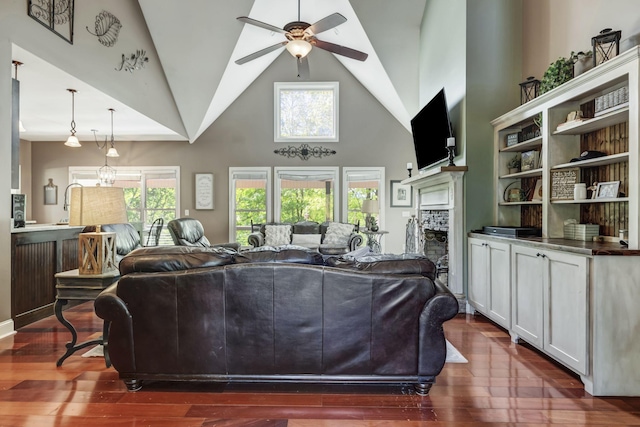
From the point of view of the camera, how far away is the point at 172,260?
2.12 m

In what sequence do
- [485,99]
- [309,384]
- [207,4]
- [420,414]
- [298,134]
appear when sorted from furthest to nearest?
[298,134], [207,4], [485,99], [309,384], [420,414]

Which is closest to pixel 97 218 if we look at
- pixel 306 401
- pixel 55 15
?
pixel 306 401

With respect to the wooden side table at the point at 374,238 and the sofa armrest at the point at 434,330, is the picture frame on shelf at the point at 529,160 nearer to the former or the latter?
the sofa armrest at the point at 434,330

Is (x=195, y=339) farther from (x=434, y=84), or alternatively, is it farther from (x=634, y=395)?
(x=434, y=84)

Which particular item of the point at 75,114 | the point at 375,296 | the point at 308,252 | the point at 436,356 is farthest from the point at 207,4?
the point at 436,356

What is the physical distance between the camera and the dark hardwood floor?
1.86m

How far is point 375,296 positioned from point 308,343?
1.61 ft

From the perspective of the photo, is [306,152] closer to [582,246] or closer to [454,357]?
[454,357]

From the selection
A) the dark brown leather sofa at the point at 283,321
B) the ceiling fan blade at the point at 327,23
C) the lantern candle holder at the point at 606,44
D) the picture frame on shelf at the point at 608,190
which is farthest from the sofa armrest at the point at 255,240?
the lantern candle holder at the point at 606,44

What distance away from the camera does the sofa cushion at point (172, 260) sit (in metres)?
2.10

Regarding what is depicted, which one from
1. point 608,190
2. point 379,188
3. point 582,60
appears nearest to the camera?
point 608,190

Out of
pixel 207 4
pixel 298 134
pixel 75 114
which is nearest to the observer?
pixel 207 4

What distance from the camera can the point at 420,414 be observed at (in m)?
1.91

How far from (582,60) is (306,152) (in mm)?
5082
